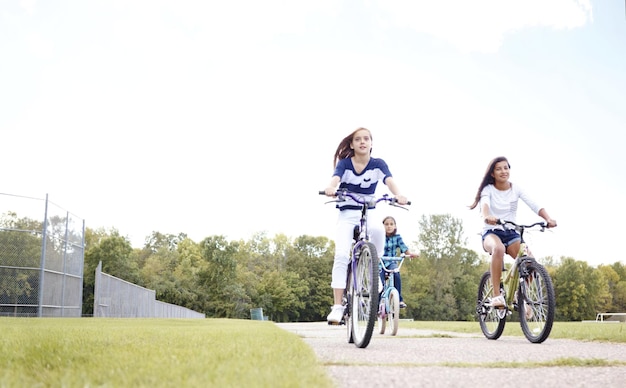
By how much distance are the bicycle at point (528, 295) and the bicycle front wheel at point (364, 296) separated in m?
1.69

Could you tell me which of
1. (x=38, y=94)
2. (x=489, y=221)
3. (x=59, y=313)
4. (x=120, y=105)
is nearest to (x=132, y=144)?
(x=120, y=105)

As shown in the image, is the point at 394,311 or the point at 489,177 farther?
the point at 394,311

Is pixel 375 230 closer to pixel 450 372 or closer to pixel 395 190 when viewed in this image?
pixel 395 190

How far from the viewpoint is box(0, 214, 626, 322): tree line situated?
66750 mm

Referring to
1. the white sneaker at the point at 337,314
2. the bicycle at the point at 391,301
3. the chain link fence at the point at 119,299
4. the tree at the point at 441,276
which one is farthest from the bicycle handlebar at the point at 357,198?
the tree at the point at 441,276

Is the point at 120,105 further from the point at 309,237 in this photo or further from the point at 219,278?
the point at 309,237

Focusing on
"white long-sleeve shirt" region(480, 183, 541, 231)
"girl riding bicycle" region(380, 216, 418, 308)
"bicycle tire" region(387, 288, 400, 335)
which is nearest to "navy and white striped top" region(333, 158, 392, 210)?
"white long-sleeve shirt" region(480, 183, 541, 231)

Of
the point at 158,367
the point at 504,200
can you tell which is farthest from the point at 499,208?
the point at 158,367

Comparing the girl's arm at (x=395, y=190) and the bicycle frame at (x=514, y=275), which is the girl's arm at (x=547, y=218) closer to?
the bicycle frame at (x=514, y=275)

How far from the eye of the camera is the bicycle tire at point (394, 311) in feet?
26.8

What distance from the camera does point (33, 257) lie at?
20.3 metres

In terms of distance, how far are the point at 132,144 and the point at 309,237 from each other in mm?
29216

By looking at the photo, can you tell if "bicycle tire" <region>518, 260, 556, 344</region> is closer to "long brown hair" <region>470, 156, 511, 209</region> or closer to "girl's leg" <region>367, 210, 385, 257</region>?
"long brown hair" <region>470, 156, 511, 209</region>

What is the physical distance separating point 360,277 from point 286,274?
240 feet
